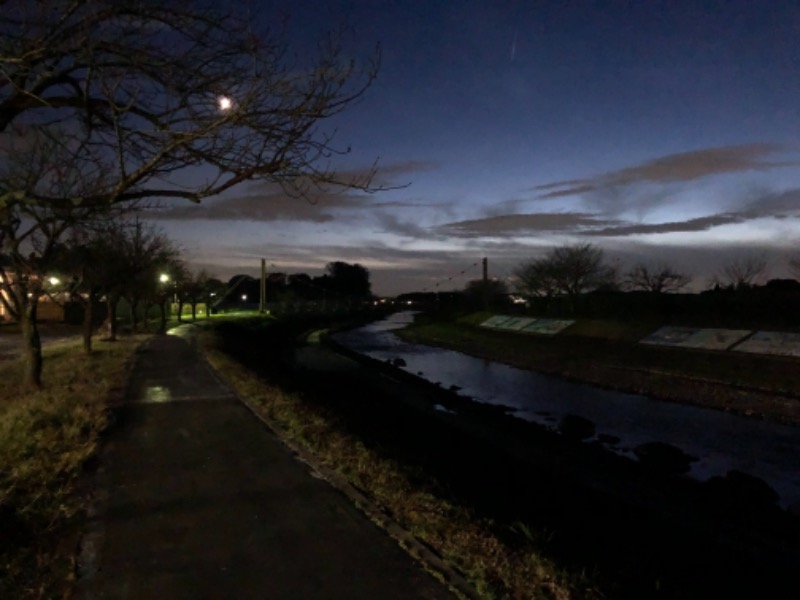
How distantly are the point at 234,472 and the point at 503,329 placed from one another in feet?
126

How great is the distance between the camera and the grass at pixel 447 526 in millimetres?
4684

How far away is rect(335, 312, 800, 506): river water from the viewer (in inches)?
491

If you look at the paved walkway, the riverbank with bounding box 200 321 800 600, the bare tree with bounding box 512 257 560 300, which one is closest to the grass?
the riverbank with bounding box 200 321 800 600

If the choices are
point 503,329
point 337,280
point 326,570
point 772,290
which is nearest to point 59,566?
point 326,570

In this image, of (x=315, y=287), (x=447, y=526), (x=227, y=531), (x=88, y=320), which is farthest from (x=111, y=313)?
(x=315, y=287)

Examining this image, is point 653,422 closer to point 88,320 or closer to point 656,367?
point 656,367

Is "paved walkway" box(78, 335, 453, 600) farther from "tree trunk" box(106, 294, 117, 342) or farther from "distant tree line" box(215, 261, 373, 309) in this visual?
"distant tree line" box(215, 261, 373, 309)

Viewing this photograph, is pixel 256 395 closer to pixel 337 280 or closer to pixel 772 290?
pixel 772 290

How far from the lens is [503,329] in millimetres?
44750

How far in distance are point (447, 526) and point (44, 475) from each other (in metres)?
4.73

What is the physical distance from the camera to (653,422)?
16844mm

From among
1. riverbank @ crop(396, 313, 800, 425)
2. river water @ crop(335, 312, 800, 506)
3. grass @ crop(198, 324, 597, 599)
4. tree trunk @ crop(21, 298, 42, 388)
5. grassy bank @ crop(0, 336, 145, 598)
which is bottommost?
river water @ crop(335, 312, 800, 506)

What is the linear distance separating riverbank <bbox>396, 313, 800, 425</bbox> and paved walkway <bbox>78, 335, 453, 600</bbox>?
14050mm

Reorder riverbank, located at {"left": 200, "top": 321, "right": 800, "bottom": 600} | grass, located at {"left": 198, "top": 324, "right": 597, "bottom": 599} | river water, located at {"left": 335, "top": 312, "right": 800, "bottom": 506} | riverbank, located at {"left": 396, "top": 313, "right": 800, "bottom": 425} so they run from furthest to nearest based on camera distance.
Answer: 1. riverbank, located at {"left": 396, "top": 313, "right": 800, "bottom": 425}
2. river water, located at {"left": 335, "top": 312, "right": 800, "bottom": 506}
3. riverbank, located at {"left": 200, "top": 321, "right": 800, "bottom": 600}
4. grass, located at {"left": 198, "top": 324, "right": 597, "bottom": 599}
